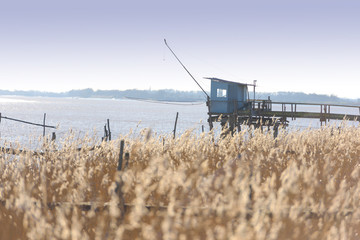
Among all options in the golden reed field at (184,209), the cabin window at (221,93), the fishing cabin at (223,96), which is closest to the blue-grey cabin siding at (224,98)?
the fishing cabin at (223,96)

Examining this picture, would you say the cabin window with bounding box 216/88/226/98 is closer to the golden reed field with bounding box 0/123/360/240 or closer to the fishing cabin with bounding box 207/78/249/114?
the fishing cabin with bounding box 207/78/249/114

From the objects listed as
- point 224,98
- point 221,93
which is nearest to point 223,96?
point 224,98

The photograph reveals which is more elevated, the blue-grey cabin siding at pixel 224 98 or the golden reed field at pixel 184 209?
the blue-grey cabin siding at pixel 224 98

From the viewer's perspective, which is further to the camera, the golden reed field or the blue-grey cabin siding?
the blue-grey cabin siding

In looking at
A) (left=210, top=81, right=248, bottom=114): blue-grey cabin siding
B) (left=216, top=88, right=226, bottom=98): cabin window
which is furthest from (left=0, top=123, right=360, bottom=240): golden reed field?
(left=216, top=88, right=226, bottom=98): cabin window

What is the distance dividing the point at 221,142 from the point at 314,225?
16.4 ft

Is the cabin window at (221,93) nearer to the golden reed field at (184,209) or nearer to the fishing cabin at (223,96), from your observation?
the fishing cabin at (223,96)

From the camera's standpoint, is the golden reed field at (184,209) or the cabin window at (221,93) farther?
the cabin window at (221,93)

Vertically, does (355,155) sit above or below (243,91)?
below

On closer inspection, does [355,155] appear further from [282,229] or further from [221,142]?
[282,229]

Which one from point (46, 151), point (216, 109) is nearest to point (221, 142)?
point (46, 151)

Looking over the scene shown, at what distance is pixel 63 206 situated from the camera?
4469 millimetres

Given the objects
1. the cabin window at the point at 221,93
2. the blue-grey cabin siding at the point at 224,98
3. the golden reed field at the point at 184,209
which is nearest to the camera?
the golden reed field at the point at 184,209

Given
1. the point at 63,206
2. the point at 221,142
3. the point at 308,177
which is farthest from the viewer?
the point at 221,142
